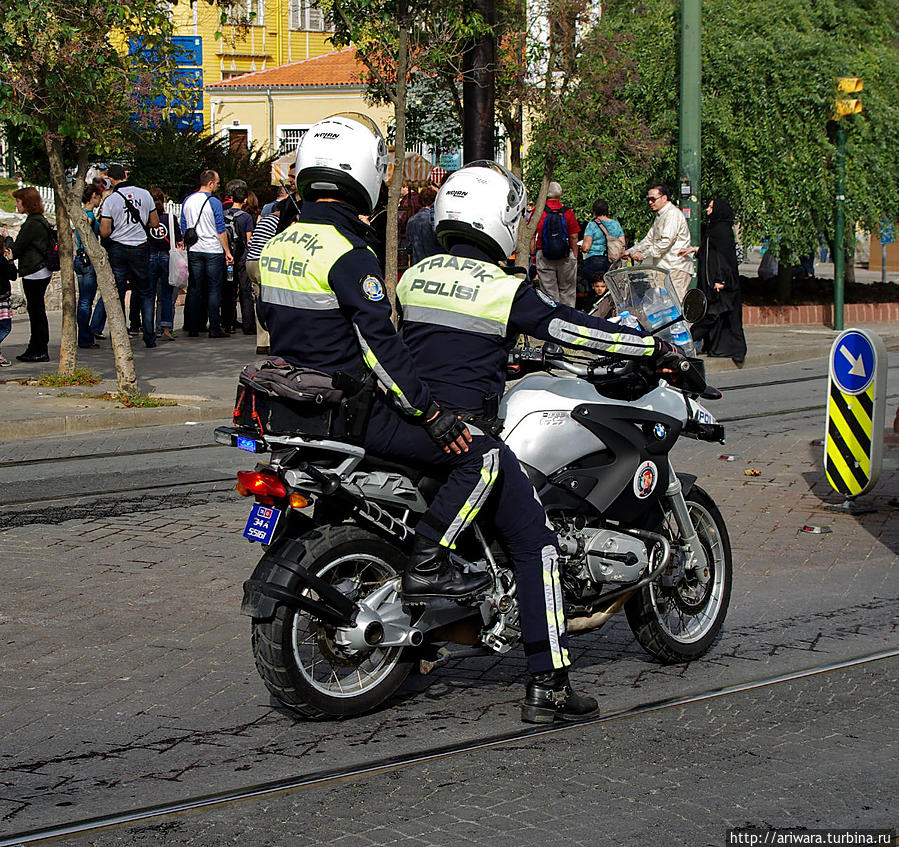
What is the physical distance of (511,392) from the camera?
5.47m

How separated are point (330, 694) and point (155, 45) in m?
9.43

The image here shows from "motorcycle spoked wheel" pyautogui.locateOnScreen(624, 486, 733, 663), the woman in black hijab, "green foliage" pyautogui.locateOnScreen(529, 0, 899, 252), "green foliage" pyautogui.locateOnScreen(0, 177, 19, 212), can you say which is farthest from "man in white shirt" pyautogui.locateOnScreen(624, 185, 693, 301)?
Result: "green foliage" pyautogui.locateOnScreen(0, 177, 19, 212)

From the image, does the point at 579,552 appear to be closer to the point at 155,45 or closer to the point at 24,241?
the point at 155,45

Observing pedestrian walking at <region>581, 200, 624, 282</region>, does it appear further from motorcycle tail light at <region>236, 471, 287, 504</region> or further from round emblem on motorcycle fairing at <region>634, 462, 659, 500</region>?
motorcycle tail light at <region>236, 471, 287, 504</region>

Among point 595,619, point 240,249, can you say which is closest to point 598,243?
point 240,249

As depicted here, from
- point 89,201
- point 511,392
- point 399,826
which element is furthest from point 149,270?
point 399,826

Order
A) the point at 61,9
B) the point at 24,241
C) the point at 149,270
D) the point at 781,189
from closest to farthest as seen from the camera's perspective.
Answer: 1. the point at 61,9
2. the point at 24,241
3. the point at 149,270
4. the point at 781,189

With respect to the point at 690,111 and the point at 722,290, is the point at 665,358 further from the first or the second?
the point at 690,111

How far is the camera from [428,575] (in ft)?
16.3

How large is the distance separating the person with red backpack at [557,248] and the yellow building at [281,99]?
89.2 ft

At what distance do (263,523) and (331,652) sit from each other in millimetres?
566

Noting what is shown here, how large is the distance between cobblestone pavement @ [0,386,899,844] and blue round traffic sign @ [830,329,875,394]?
0.80 m

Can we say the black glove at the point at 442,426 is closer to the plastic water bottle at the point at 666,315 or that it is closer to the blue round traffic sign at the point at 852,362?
the plastic water bottle at the point at 666,315

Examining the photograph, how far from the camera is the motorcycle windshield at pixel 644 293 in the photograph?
5637mm
